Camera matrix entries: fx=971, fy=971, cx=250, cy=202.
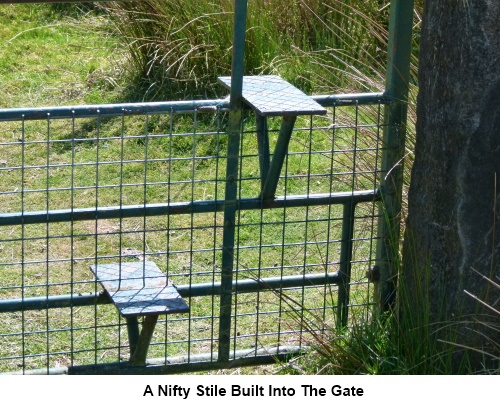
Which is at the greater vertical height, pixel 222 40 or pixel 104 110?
pixel 104 110

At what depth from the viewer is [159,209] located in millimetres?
3598

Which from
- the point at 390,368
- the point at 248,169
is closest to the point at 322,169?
the point at 248,169

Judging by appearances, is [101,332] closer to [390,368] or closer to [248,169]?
[390,368]

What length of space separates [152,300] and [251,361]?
54 centimetres

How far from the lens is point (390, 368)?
11.6 ft

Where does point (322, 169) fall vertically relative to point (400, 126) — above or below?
below

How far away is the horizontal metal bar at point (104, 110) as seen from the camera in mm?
3340

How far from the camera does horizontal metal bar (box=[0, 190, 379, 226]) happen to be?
11.4ft

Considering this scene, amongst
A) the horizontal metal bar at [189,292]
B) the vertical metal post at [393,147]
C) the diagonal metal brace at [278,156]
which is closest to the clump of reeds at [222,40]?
the vertical metal post at [393,147]

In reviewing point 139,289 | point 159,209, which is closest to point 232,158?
point 159,209

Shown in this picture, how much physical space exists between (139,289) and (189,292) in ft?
0.68

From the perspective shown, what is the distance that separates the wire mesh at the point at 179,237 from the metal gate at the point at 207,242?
12 millimetres

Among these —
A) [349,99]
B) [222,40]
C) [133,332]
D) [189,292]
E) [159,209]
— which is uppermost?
[349,99]

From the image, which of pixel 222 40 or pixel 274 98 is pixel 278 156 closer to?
pixel 274 98
